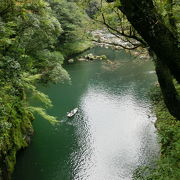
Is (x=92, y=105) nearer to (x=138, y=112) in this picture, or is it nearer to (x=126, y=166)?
(x=138, y=112)

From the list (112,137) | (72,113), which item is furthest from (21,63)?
(72,113)

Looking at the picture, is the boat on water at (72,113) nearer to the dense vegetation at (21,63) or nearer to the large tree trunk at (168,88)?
the dense vegetation at (21,63)

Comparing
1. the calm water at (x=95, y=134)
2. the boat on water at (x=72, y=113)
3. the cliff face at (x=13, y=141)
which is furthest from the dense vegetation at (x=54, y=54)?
the boat on water at (x=72, y=113)

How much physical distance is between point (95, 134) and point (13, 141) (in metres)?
6.07

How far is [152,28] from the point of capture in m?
3.67

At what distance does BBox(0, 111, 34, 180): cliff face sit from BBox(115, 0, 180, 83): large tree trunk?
28.8 feet

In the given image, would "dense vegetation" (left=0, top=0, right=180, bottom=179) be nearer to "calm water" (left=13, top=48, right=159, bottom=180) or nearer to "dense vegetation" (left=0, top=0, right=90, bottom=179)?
"dense vegetation" (left=0, top=0, right=90, bottom=179)

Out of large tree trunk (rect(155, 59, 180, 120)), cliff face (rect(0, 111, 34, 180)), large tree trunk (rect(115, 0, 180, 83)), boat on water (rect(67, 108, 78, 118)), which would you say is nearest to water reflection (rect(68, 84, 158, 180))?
boat on water (rect(67, 108, 78, 118))

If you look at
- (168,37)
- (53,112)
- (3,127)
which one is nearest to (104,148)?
(53,112)

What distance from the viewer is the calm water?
46.0 ft

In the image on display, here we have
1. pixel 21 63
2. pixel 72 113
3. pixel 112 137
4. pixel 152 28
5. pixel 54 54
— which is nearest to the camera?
pixel 152 28

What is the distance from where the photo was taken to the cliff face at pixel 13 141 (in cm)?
1258

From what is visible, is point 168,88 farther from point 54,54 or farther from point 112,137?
point 112,137

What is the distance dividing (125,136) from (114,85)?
9612mm
